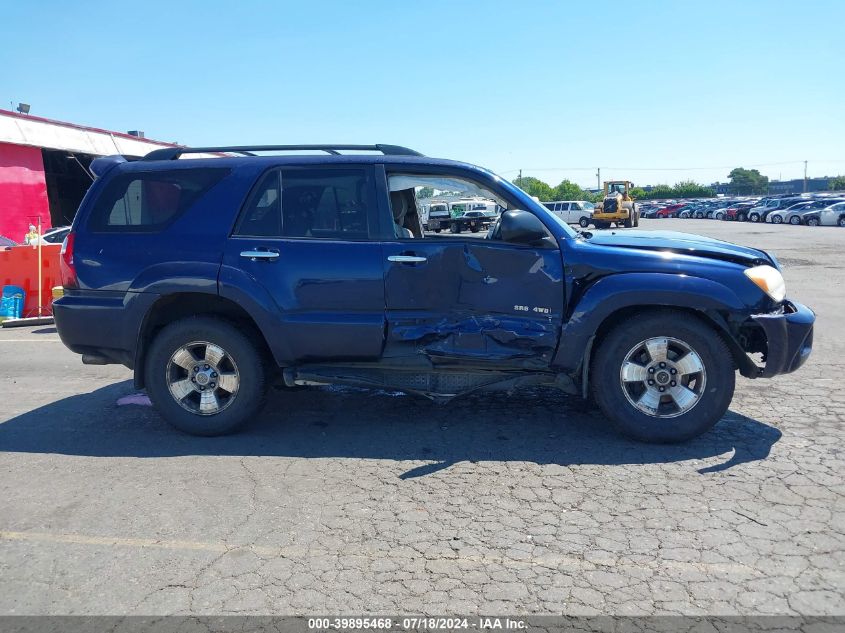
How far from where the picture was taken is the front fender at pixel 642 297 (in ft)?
15.0

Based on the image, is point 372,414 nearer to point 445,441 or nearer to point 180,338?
point 445,441

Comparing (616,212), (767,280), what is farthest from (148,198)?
(616,212)

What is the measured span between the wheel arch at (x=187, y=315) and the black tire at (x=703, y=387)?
2464 mm

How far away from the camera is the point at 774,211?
4834 centimetres

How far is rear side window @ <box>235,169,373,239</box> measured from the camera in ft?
16.4

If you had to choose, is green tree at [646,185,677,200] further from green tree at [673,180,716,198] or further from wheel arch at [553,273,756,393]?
wheel arch at [553,273,756,393]

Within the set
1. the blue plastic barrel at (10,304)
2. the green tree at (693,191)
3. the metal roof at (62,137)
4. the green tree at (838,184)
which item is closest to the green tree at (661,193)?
the green tree at (693,191)

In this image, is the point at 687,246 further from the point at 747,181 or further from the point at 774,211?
the point at 747,181

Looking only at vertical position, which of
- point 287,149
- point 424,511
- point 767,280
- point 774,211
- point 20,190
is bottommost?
point 424,511

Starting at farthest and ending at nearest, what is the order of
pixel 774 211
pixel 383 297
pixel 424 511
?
pixel 774 211
pixel 383 297
pixel 424 511

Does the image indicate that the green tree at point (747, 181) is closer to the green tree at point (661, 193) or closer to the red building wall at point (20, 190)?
the green tree at point (661, 193)

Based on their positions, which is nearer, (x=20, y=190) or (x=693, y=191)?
(x=20, y=190)

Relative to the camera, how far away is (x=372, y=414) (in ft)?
18.3

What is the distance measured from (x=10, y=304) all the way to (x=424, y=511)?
31.1ft
